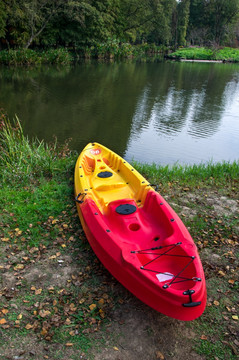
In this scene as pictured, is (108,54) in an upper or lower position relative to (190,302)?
upper

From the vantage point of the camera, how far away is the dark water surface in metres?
9.41

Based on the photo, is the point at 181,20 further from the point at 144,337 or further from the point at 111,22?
the point at 144,337

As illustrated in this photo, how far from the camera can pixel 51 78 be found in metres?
18.7

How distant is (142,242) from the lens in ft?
12.5

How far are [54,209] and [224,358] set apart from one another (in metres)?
3.32

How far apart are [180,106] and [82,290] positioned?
1264 centimetres

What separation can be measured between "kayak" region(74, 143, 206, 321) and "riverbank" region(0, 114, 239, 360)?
1.04 ft

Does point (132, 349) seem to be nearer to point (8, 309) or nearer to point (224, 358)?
point (224, 358)

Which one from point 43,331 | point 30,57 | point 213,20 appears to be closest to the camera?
point 43,331

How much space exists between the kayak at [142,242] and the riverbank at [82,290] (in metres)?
0.32

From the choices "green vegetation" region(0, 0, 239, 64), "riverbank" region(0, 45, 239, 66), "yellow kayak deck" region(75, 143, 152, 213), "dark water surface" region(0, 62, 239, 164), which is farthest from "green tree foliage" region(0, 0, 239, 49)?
"yellow kayak deck" region(75, 143, 152, 213)

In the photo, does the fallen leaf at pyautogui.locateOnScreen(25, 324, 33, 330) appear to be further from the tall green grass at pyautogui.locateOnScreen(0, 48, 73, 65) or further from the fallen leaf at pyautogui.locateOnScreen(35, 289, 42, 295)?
the tall green grass at pyautogui.locateOnScreen(0, 48, 73, 65)

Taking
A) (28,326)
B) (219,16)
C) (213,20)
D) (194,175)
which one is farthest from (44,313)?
(213,20)

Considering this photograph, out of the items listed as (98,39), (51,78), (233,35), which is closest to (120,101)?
(51,78)
